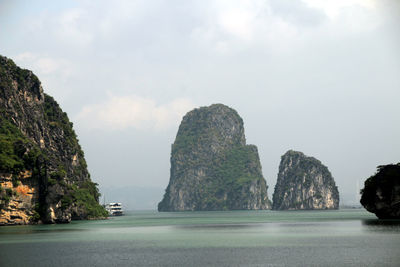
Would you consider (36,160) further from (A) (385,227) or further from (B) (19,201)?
(A) (385,227)

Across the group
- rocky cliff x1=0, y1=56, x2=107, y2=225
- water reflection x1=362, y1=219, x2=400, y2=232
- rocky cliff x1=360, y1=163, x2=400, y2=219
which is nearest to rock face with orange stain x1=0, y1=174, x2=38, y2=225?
rocky cliff x1=0, y1=56, x2=107, y2=225

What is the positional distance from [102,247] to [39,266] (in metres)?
17.2

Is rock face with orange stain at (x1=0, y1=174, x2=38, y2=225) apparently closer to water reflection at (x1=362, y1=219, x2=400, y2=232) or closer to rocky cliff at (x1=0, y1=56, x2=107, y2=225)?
rocky cliff at (x1=0, y1=56, x2=107, y2=225)

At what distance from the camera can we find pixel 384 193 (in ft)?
341

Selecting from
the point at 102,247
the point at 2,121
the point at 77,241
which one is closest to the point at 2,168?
the point at 2,121

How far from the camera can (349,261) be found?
43.2 m

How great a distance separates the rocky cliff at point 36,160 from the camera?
105000mm

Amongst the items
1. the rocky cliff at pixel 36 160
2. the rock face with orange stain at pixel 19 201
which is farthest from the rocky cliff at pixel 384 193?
the rock face with orange stain at pixel 19 201

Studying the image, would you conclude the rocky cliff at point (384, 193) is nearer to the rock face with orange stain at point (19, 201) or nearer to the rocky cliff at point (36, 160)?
the rocky cliff at point (36, 160)

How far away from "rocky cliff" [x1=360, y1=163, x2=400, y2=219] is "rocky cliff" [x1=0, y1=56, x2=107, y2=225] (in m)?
64.5

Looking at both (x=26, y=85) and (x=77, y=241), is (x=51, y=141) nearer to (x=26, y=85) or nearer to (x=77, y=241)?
(x=26, y=85)

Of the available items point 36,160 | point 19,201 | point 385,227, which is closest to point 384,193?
point 385,227

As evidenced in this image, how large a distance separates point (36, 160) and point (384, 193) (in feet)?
232

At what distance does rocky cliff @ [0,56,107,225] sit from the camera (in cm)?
10500
